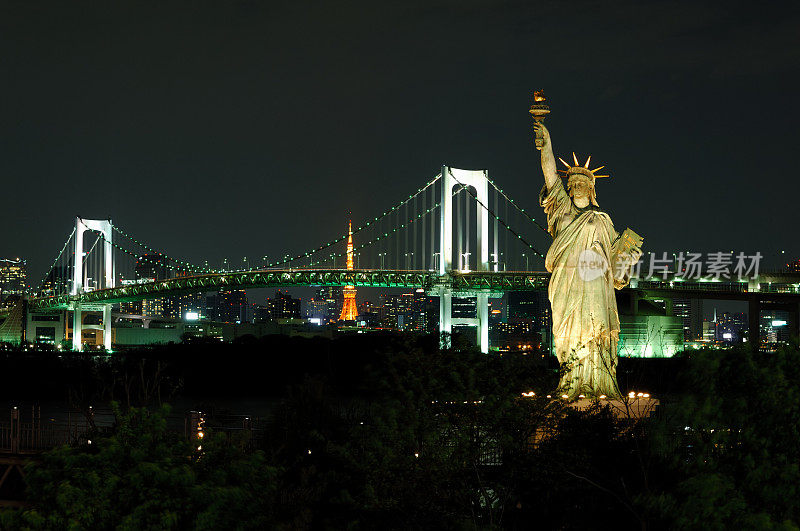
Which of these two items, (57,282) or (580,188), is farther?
(57,282)

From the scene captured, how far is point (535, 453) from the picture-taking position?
1348 centimetres

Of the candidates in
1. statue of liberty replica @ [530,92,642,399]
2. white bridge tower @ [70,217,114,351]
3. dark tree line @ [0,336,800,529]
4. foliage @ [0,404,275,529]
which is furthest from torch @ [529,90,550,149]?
white bridge tower @ [70,217,114,351]

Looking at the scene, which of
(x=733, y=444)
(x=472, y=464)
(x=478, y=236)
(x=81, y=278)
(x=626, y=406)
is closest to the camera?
(x=733, y=444)

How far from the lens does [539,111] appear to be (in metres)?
15.9

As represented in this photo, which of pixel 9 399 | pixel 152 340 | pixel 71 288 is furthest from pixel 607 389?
pixel 152 340

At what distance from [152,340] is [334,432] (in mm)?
83836

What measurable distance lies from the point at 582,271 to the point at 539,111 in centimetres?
269

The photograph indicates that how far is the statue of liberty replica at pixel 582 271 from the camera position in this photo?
1509 centimetres

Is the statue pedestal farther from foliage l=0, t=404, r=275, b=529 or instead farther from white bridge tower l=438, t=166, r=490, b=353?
white bridge tower l=438, t=166, r=490, b=353

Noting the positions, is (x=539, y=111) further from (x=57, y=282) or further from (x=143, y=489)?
(x=57, y=282)

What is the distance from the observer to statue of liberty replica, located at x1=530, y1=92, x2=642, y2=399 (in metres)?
15.1

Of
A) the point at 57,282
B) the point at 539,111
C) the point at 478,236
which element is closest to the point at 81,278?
the point at 57,282

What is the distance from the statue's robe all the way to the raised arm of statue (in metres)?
0.13

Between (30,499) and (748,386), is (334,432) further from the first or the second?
(748,386)
